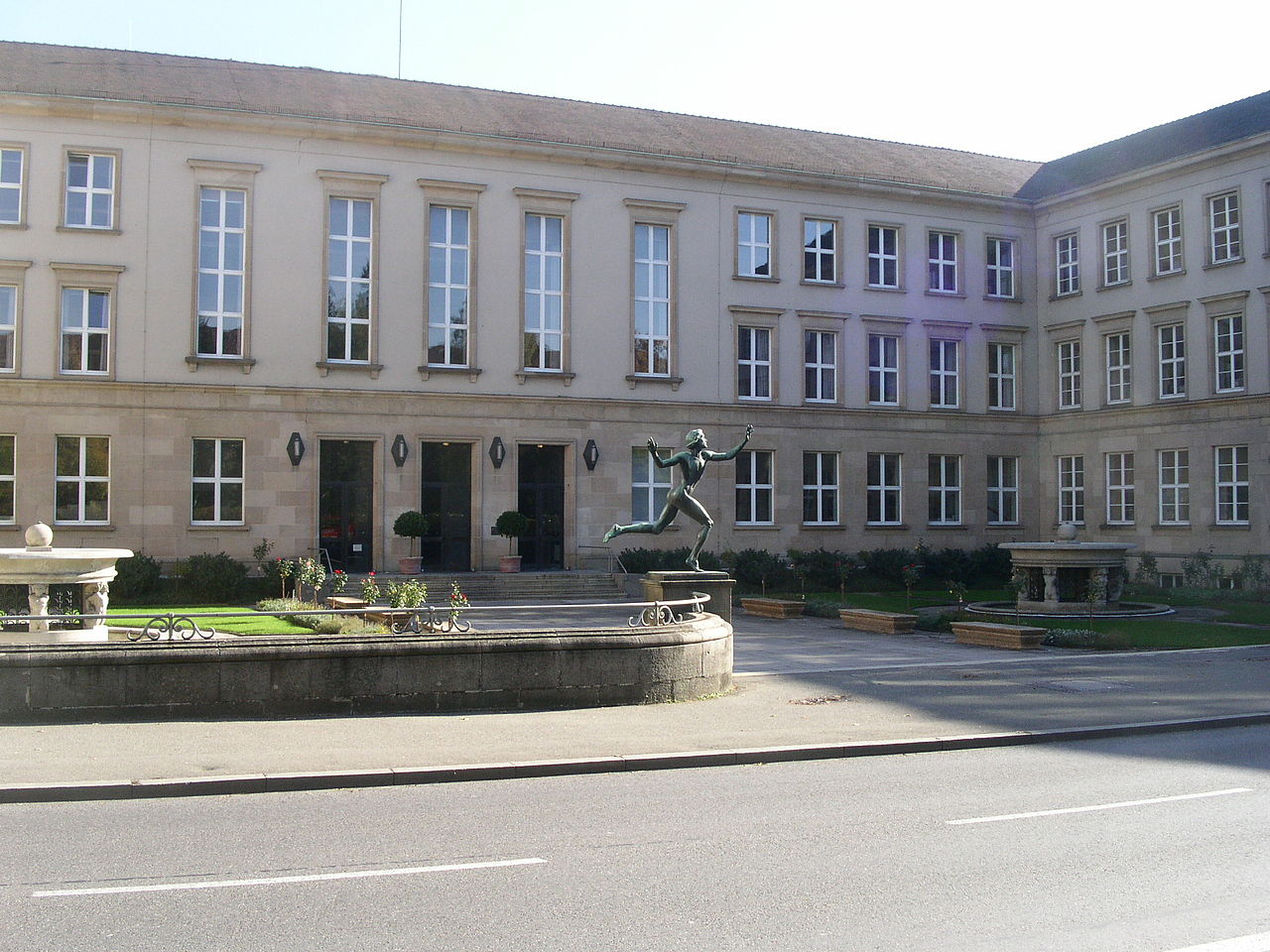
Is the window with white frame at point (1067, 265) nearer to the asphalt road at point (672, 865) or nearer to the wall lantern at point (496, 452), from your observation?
the wall lantern at point (496, 452)

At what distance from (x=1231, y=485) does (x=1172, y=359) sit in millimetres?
4727

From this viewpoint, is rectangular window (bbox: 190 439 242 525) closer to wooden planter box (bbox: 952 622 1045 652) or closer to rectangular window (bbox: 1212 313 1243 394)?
wooden planter box (bbox: 952 622 1045 652)

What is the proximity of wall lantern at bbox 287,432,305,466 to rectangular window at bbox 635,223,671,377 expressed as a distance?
35.5ft

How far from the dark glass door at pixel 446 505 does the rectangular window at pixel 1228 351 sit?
23.7 meters

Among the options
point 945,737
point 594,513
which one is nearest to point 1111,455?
point 594,513

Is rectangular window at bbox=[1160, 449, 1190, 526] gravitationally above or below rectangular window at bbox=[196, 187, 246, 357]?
below

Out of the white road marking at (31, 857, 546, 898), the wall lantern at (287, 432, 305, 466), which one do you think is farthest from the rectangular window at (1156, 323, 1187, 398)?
the white road marking at (31, 857, 546, 898)

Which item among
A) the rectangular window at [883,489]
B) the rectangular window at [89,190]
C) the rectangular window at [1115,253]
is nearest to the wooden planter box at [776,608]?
the rectangular window at [883,489]

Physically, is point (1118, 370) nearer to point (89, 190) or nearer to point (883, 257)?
point (883, 257)

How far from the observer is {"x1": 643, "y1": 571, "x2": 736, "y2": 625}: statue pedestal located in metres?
17.5

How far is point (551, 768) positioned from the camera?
10.5 metres

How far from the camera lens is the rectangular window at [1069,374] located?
42.2 meters

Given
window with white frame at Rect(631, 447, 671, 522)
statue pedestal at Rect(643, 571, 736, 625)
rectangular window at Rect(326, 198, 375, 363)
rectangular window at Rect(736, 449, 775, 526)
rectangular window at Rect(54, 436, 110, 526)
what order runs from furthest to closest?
rectangular window at Rect(736, 449, 775, 526) → window with white frame at Rect(631, 447, 671, 522) → rectangular window at Rect(326, 198, 375, 363) → rectangular window at Rect(54, 436, 110, 526) → statue pedestal at Rect(643, 571, 736, 625)

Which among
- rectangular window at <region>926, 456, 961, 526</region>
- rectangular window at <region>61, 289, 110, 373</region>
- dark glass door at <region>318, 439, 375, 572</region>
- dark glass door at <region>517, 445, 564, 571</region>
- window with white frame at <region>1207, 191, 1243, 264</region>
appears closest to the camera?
rectangular window at <region>61, 289, 110, 373</region>
